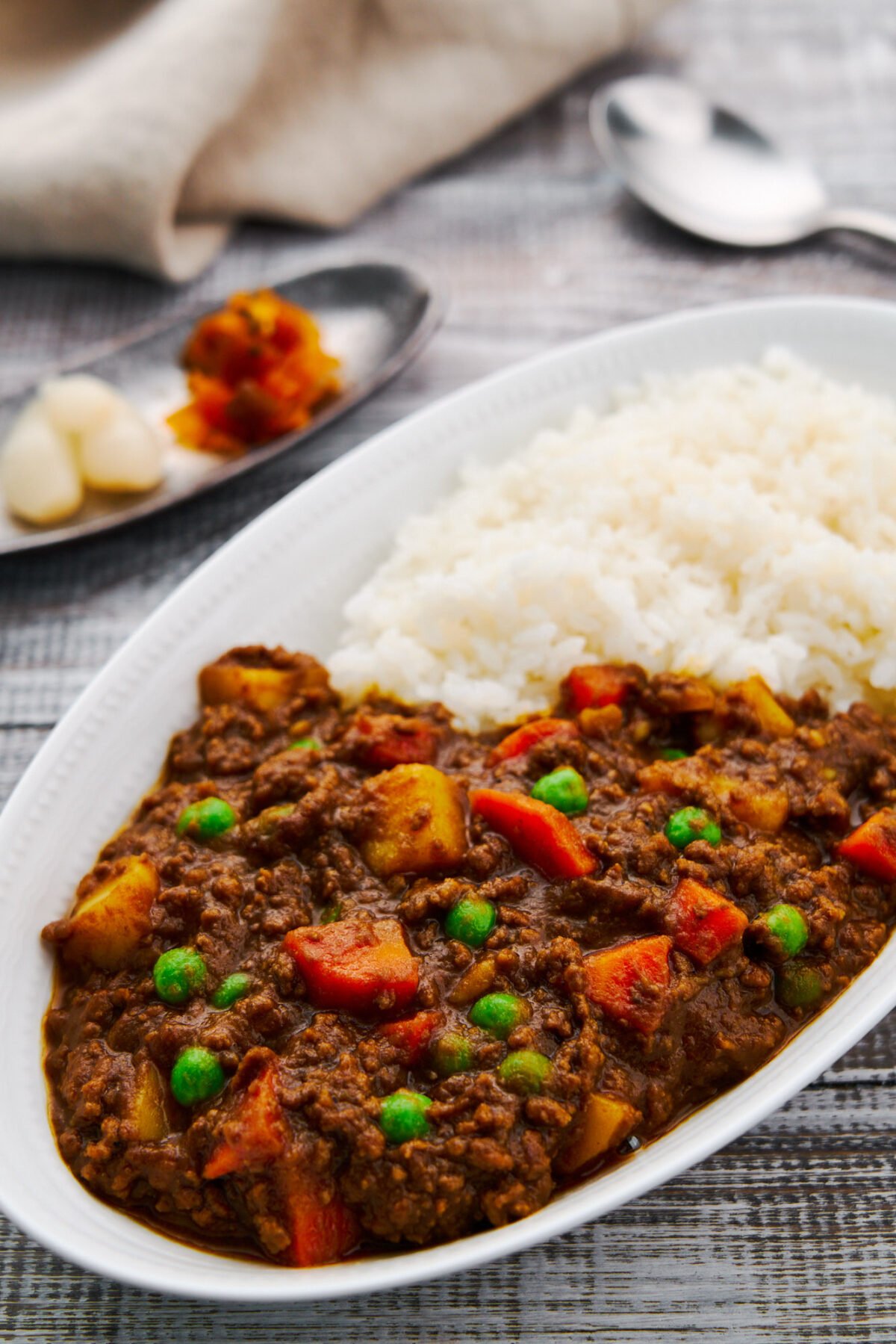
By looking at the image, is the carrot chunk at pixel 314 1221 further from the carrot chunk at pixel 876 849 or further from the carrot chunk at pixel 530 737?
the carrot chunk at pixel 876 849

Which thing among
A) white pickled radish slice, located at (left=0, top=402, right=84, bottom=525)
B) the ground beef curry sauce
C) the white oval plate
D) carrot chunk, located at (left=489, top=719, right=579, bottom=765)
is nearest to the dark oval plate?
white pickled radish slice, located at (left=0, top=402, right=84, bottom=525)

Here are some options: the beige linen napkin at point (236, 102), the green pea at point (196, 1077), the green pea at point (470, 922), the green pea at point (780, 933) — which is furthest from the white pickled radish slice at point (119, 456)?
the green pea at point (780, 933)

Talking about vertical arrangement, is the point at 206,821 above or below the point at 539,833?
below

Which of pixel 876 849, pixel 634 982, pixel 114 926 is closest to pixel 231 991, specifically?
pixel 114 926

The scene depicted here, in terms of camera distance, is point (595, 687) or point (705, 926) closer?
Result: point (705, 926)

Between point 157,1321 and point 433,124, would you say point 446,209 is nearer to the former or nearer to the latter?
point 433,124

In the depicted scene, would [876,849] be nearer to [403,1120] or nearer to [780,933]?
[780,933]

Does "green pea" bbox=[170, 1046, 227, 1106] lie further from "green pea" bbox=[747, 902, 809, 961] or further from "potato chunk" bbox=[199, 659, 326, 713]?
"green pea" bbox=[747, 902, 809, 961]
